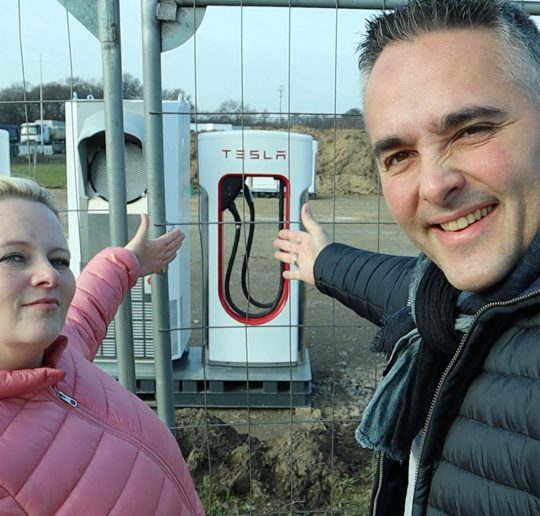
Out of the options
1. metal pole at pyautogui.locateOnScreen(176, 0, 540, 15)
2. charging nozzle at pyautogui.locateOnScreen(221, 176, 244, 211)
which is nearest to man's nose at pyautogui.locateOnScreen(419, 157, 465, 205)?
metal pole at pyautogui.locateOnScreen(176, 0, 540, 15)

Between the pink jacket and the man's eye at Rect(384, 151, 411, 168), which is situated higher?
A: the man's eye at Rect(384, 151, 411, 168)

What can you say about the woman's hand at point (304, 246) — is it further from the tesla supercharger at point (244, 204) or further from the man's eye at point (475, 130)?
the tesla supercharger at point (244, 204)

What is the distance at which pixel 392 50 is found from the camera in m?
1.12

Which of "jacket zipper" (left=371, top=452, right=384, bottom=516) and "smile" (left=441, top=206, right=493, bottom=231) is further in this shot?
"jacket zipper" (left=371, top=452, right=384, bottom=516)

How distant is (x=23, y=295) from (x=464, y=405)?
905mm

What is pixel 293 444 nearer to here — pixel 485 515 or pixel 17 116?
pixel 17 116

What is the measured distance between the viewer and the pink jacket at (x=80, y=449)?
4.17ft

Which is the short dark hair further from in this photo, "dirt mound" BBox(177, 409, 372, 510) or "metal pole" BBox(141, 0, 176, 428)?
"dirt mound" BBox(177, 409, 372, 510)

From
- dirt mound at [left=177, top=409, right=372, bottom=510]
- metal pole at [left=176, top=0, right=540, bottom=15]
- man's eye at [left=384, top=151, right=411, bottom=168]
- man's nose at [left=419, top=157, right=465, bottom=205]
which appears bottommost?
dirt mound at [left=177, top=409, right=372, bottom=510]

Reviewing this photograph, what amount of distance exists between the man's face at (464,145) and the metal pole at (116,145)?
1164 mm

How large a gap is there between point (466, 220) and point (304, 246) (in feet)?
3.47

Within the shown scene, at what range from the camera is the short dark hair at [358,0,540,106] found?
A: 1.02 meters

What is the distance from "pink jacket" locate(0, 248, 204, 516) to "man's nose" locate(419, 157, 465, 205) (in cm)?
85

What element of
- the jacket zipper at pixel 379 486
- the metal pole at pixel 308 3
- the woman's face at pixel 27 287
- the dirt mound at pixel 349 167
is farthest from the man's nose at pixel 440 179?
the dirt mound at pixel 349 167
